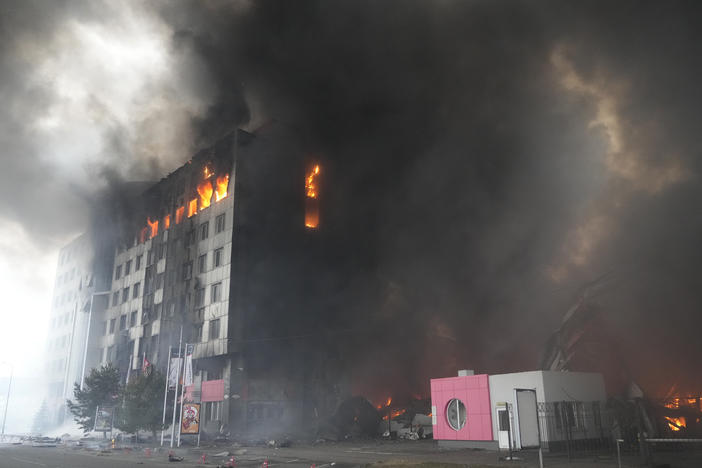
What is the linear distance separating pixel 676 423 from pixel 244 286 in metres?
39.2

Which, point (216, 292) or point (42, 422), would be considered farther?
point (42, 422)

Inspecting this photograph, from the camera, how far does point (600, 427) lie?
30312 millimetres

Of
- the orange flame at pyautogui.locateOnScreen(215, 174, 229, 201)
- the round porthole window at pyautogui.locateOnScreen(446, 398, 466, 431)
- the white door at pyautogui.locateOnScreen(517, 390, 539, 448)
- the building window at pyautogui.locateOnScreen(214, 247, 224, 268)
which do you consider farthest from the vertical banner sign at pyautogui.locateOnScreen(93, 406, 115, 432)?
the white door at pyautogui.locateOnScreen(517, 390, 539, 448)

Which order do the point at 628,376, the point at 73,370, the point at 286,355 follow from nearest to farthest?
the point at 628,376
the point at 286,355
the point at 73,370

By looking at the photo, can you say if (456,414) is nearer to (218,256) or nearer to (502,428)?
(502,428)

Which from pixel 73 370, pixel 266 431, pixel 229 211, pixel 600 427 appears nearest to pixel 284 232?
pixel 229 211

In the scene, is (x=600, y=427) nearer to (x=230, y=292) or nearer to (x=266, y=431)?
(x=266, y=431)

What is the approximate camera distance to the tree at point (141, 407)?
4531 centimetres

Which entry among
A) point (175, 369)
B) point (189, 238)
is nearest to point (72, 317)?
point (189, 238)

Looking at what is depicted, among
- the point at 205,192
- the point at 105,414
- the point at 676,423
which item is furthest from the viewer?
the point at 205,192

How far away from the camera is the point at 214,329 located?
55.2 metres

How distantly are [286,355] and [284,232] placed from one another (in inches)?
528

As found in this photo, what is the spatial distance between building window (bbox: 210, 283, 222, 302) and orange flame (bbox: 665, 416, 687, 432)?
134 feet

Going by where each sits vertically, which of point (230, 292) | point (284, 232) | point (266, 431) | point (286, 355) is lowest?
point (266, 431)
